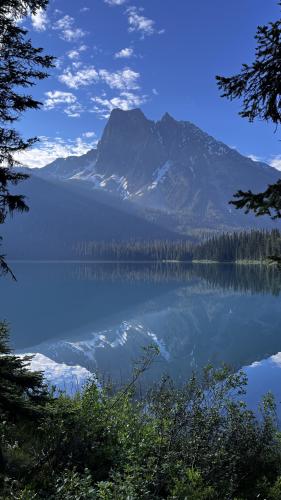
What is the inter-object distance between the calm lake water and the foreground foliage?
10.1 ft

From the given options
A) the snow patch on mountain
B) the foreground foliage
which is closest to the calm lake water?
the snow patch on mountain

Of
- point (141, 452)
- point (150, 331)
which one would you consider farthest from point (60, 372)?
point (150, 331)

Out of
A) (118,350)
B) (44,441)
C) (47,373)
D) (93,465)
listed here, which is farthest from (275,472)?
(118,350)

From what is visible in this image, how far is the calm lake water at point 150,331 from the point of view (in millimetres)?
35969

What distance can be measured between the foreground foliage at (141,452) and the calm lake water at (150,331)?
308 cm

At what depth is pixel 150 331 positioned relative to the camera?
5884cm

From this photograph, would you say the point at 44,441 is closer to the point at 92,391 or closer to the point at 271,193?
the point at 92,391

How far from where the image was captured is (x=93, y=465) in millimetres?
10141

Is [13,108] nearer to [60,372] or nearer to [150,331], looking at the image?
[60,372]

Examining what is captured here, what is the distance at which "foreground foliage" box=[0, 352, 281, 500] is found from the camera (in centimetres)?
833

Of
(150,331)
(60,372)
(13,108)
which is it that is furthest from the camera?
(150,331)

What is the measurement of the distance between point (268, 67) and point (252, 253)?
198 m

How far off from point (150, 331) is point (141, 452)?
160ft

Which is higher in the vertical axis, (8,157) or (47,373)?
(8,157)
